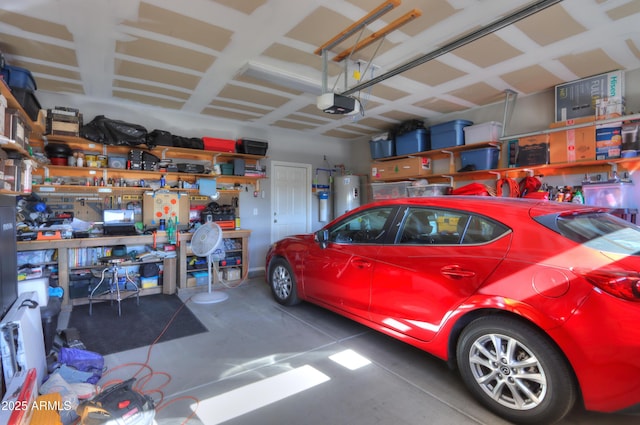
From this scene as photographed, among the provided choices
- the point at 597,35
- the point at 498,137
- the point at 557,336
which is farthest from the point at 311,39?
the point at 498,137

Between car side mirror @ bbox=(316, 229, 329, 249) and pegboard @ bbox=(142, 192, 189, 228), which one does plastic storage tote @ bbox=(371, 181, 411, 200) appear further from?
pegboard @ bbox=(142, 192, 189, 228)

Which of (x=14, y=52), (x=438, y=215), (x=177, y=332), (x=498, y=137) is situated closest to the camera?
(x=438, y=215)

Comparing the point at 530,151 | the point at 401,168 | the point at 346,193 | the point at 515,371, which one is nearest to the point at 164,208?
the point at 346,193

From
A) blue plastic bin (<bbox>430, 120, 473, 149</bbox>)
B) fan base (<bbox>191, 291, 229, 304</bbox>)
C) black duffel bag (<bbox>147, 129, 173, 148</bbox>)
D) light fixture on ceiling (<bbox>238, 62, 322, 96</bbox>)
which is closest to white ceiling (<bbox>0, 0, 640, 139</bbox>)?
light fixture on ceiling (<bbox>238, 62, 322, 96</bbox>)

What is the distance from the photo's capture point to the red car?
152 centimetres

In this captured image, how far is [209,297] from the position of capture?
415 cm

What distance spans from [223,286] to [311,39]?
360 centimetres

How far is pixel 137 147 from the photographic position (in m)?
4.48

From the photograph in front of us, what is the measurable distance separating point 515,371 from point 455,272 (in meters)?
0.62

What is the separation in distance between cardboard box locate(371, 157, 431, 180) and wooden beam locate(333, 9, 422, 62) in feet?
8.61

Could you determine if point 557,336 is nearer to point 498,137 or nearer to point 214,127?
point 498,137

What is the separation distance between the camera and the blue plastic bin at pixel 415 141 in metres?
5.12

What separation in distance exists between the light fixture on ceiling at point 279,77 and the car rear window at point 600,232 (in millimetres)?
2734

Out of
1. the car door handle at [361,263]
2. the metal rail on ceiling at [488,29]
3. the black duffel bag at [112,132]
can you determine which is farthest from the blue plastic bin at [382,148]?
the black duffel bag at [112,132]
